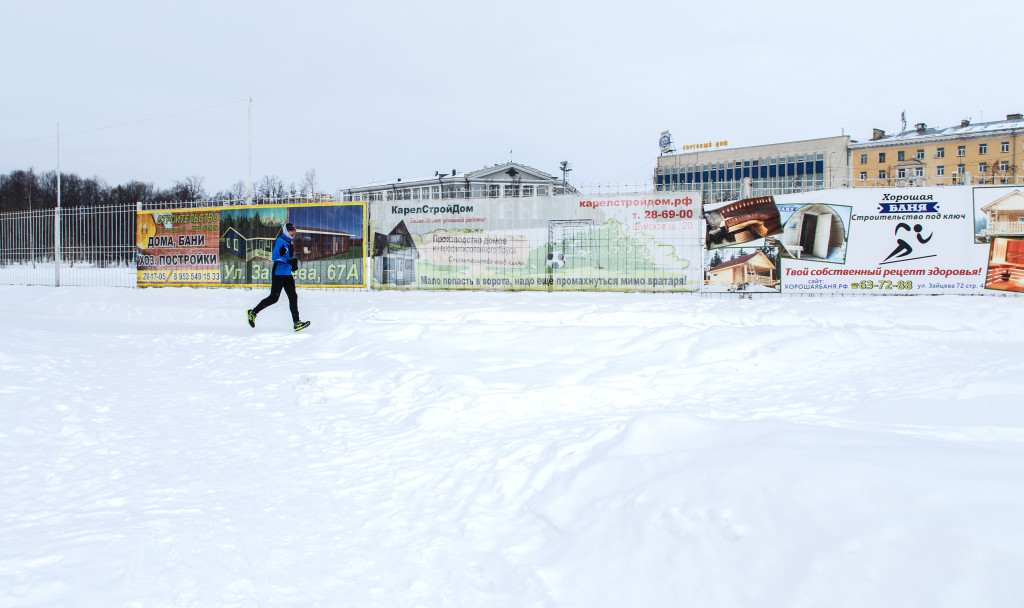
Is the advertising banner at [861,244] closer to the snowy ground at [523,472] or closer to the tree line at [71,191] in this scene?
the snowy ground at [523,472]

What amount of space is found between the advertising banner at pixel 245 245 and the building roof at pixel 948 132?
89.1 metres

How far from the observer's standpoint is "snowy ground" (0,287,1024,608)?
276cm

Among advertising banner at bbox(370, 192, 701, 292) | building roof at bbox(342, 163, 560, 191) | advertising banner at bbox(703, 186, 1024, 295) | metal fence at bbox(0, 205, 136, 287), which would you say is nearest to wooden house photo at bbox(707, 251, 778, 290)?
advertising banner at bbox(703, 186, 1024, 295)

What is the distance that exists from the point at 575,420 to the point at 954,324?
7863mm

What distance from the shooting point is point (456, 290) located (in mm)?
14953

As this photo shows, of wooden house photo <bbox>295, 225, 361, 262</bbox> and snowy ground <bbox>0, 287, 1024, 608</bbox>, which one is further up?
wooden house photo <bbox>295, 225, 361, 262</bbox>

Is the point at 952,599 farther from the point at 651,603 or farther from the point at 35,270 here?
the point at 35,270

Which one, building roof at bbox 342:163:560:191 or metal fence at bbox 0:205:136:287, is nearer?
metal fence at bbox 0:205:136:287

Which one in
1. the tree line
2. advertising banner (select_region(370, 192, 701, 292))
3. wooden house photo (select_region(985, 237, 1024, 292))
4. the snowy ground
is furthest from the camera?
the tree line

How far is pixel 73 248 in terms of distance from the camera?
63.6 feet

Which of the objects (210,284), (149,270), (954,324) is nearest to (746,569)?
(954,324)

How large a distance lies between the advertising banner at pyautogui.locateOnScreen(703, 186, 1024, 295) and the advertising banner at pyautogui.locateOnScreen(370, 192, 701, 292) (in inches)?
33.5

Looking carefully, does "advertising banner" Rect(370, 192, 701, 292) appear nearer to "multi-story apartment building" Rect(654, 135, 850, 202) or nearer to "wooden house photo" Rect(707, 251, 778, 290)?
"wooden house photo" Rect(707, 251, 778, 290)

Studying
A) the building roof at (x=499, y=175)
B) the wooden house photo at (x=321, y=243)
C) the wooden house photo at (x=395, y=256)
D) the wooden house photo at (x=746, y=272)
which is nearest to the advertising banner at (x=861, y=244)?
the wooden house photo at (x=746, y=272)
